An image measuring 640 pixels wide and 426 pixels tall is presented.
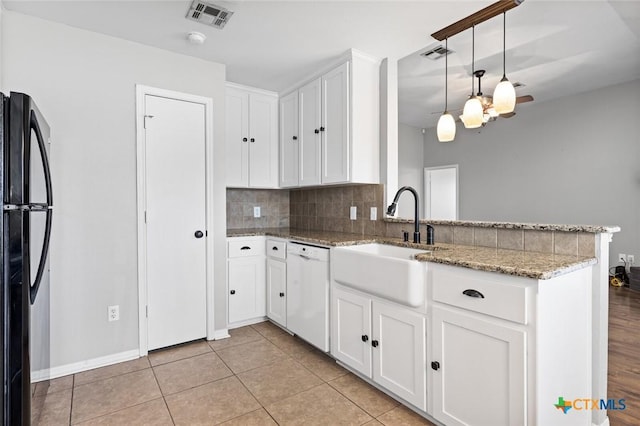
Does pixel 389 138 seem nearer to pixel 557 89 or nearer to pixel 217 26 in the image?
pixel 217 26

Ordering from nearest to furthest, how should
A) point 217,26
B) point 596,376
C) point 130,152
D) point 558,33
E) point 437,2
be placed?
point 596,376 < point 437,2 < point 217,26 < point 130,152 < point 558,33

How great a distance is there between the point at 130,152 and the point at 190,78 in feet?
2.59

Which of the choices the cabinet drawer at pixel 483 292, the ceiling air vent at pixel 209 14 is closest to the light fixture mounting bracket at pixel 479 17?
the ceiling air vent at pixel 209 14

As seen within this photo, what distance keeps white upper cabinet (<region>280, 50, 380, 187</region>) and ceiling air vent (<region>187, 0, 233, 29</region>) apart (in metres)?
1.00

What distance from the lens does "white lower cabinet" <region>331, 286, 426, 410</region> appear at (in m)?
1.83

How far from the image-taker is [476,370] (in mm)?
1540

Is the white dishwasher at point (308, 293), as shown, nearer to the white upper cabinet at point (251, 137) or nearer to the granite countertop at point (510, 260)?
the granite countertop at point (510, 260)

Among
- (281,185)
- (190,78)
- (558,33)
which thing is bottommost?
(281,185)

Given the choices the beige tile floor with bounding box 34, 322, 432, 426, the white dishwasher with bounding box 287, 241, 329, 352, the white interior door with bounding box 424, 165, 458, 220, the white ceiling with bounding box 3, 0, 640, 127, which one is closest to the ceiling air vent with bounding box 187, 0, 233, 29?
the white ceiling with bounding box 3, 0, 640, 127

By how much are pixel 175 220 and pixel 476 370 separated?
232 cm

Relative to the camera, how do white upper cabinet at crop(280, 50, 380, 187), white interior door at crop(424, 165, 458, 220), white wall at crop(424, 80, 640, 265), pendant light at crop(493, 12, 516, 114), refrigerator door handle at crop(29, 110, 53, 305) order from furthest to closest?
white interior door at crop(424, 165, 458, 220) → white wall at crop(424, 80, 640, 265) → white upper cabinet at crop(280, 50, 380, 187) → pendant light at crop(493, 12, 516, 114) → refrigerator door handle at crop(29, 110, 53, 305)

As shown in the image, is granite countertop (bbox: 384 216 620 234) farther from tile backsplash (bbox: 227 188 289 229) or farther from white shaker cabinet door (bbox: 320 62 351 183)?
tile backsplash (bbox: 227 188 289 229)

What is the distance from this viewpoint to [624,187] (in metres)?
4.25

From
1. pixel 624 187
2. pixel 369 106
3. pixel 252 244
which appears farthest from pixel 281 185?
pixel 624 187
